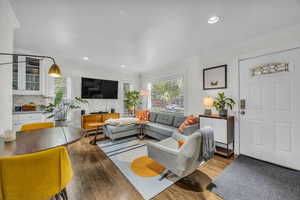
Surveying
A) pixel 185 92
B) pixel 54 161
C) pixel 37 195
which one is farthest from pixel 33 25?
pixel 185 92

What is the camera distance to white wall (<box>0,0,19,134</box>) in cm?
164

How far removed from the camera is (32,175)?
85 centimetres

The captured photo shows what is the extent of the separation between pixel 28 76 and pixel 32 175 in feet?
11.6

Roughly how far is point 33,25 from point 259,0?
137 inches

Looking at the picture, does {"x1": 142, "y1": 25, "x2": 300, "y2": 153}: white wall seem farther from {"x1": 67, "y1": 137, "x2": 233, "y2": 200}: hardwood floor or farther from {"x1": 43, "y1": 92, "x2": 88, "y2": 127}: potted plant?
{"x1": 43, "y1": 92, "x2": 88, "y2": 127}: potted plant

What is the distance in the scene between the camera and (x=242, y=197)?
152cm

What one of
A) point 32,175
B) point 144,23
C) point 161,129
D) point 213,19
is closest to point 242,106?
point 213,19

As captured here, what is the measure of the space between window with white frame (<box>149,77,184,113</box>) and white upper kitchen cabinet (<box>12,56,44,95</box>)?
372 cm

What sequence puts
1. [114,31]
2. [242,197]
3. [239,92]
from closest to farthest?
[242,197], [114,31], [239,92]

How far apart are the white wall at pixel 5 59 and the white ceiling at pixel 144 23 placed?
114mm

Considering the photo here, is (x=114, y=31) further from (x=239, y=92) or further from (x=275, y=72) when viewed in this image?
(x=275, y=72)

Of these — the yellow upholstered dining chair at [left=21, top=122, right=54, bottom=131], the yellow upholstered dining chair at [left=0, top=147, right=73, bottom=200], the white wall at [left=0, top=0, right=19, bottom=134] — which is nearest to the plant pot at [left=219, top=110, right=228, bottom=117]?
the yellow upholstered dining chair at [left=0, top=147, right=73, bottom=200]

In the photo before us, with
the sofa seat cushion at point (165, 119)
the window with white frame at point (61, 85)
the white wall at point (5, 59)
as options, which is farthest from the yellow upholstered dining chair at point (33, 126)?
the sofa seat cushion at point (165, 119)

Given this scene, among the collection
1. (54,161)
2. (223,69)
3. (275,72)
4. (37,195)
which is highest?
(223,69)
